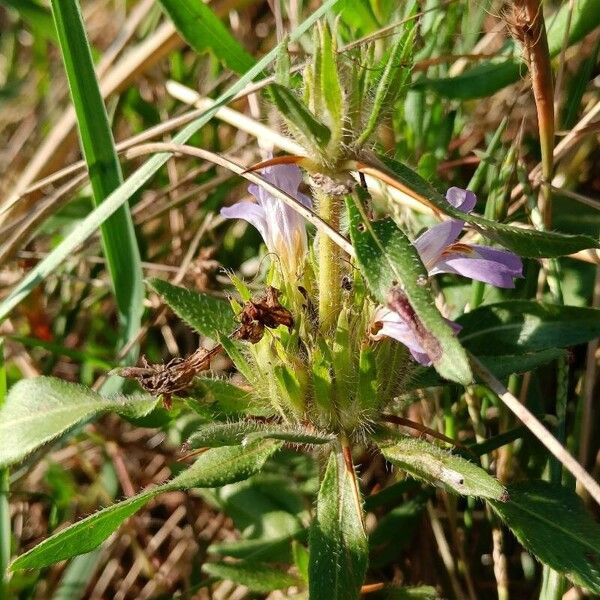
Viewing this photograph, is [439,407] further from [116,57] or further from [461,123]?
[116,57]

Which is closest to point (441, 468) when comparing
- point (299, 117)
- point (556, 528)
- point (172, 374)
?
point (556, 528)

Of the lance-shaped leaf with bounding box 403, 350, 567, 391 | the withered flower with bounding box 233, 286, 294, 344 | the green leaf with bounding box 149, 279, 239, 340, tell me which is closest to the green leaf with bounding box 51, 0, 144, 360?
the green leaf with bounding box 149, 279, 239, 340

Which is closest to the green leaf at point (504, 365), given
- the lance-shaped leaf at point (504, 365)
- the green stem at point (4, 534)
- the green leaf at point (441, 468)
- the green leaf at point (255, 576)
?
the lance-shaped leaf at point (504, 365)

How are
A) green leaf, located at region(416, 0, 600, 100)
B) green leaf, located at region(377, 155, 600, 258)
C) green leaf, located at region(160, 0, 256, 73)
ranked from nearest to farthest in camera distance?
green leaf, located at region(377, 155, 600, 258)
green leaf, located at region(416, 0, 600, 100)
green leaf, located at region(160, 0, 256, 73)

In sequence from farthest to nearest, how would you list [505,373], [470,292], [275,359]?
1. [470,292]
2. [505,373]
3. [275,359]

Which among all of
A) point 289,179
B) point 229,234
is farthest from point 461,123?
point 289,179

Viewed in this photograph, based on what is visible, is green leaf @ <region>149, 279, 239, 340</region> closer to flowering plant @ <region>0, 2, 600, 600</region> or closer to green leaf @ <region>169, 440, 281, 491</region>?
flowering plant @ <region>0, 2, 600, 600</region>

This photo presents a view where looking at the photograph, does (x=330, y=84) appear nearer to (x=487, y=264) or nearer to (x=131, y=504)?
(x=487, y=264)
